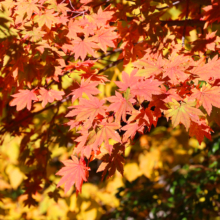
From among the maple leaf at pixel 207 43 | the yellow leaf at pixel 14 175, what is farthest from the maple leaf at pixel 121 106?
the yellow leaf at pixel 14 175

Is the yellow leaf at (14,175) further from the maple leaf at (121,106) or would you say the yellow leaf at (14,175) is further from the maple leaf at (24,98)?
the maple leaf at (121,106)

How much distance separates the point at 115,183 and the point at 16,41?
1.90m

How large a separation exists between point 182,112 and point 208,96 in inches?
5.2

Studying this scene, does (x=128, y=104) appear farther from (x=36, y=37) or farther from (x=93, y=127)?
(x=36, y=37)

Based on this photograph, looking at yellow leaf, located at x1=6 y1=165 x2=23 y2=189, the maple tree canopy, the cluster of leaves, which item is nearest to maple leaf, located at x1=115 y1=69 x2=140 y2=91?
the maple tree canopy

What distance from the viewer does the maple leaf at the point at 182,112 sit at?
40.8 inches

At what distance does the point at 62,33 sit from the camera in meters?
1.41

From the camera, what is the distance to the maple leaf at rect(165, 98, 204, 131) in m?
1.04

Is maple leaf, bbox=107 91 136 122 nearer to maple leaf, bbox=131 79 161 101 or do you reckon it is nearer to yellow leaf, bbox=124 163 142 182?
maple leaf, bbox=131 79 161 101

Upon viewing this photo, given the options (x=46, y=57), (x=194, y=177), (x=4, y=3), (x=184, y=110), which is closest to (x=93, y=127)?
(x=184, y=110)

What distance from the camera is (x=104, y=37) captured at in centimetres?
141

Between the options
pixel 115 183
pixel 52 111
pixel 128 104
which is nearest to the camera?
pixel 128 104

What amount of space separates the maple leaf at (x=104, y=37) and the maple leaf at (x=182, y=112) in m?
0.51

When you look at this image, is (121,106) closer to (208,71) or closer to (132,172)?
(208,71)
